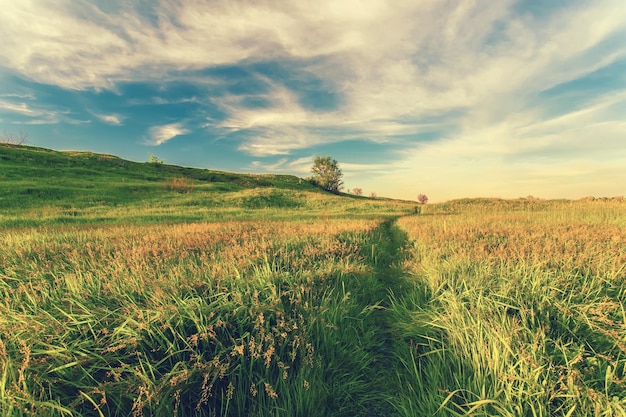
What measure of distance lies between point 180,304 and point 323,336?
175cm

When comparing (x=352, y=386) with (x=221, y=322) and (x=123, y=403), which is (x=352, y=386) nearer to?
(x=221, y=322)

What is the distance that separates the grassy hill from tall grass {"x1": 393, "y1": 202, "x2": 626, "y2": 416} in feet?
60.3

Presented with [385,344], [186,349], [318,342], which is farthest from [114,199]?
[385,344]

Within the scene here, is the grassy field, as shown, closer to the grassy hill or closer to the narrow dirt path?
the narrow dirt path

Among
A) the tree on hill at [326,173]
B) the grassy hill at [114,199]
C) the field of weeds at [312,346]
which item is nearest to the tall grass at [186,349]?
the field of weeds at [312,346]

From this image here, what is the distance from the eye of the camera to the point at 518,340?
112 inches

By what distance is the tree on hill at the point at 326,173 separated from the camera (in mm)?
98562

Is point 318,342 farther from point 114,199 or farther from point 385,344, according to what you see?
point 114,199

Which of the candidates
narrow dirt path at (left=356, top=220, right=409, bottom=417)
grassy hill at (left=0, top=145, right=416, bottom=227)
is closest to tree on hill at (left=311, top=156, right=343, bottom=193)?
grassy hill at (left=0, top=145, right=416, bottom=227)

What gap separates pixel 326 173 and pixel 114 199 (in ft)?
252

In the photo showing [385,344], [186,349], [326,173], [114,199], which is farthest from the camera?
[326,173]

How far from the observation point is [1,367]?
7.82 feet

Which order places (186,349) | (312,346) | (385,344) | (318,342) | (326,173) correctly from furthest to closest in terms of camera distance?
(326,173) → (385,344) → (318,342) → (312,346) → (186,349)

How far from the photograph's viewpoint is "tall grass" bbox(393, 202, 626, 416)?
2.38 m
